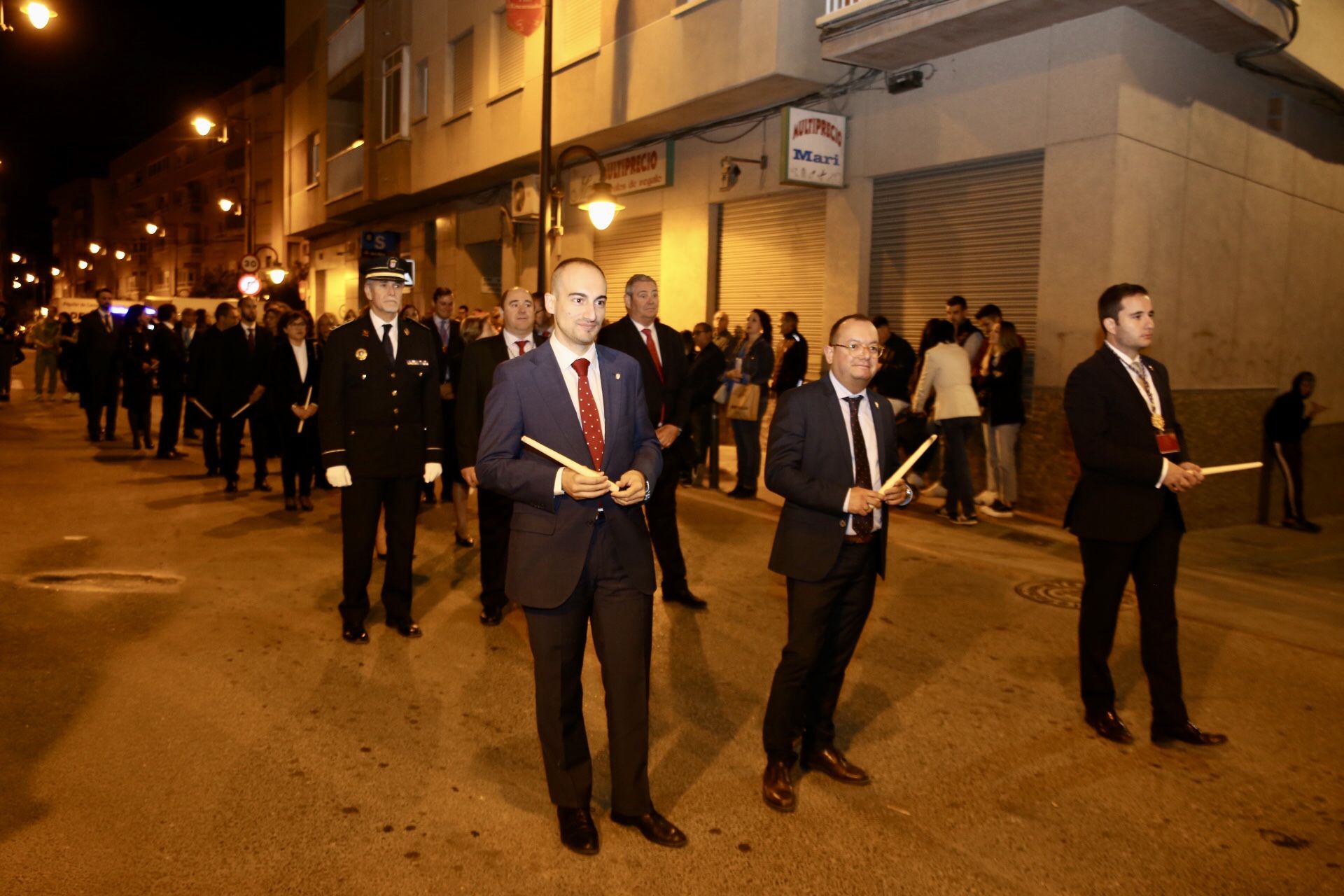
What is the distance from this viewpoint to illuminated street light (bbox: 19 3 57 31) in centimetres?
1711

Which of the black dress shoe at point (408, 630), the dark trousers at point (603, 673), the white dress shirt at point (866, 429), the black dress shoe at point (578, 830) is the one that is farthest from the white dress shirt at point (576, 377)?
the black dress shoe at point (408, 630)

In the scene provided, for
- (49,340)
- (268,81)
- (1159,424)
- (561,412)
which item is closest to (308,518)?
(561,412)

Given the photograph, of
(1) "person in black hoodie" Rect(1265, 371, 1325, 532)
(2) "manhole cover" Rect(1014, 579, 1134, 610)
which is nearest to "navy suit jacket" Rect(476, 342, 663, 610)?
(2) "manhole cover" Rect(1014, 579, 1134, 610)

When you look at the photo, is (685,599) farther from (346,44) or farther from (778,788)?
(346,44)

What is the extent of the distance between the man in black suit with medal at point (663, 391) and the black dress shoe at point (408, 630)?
1.63 m

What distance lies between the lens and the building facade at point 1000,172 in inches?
434

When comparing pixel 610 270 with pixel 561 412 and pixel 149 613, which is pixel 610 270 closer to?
pixel 149 613

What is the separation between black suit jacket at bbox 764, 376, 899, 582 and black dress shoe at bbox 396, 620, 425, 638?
2.98 m

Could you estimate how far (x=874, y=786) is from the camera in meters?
4.53

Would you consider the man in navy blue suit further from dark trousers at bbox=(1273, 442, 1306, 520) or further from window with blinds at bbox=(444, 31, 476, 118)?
window with blinds at bbox=(444, 31, 476, 118)

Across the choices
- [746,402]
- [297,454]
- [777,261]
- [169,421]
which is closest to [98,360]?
[169,421]

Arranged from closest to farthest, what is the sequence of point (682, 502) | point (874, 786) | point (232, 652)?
point (874, 786), point (232, 652), point (682, 502)

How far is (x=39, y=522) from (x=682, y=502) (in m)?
6.21

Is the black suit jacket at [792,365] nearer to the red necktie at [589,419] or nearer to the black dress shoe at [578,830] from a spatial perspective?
the red necktie at [589,419]
